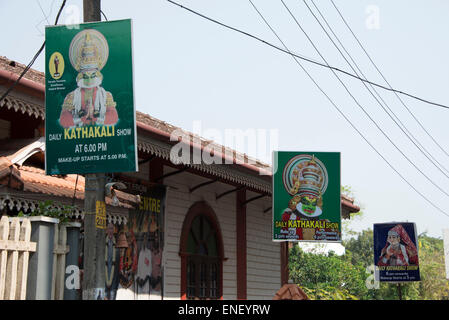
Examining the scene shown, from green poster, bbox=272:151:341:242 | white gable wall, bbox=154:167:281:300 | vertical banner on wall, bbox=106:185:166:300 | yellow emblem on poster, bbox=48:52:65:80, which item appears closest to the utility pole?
yellow emblem on poster, bbox=48:52:65:80

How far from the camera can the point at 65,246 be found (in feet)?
25.3

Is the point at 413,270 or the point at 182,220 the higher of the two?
the point at 182,220

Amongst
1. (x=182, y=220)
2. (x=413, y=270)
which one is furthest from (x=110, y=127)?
(x=413, y=270)

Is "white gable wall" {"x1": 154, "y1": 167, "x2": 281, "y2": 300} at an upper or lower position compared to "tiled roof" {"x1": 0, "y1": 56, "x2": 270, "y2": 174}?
lower

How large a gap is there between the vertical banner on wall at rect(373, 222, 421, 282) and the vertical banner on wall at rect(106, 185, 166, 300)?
221 inches

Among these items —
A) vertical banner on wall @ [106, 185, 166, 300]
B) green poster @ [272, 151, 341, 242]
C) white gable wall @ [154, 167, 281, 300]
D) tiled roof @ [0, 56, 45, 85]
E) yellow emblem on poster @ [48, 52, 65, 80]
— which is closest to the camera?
yellow emblem on poster @ [48, 52, 65, 80]

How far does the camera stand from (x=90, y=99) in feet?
25.6

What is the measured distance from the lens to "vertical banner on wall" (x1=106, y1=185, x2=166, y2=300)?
13750 mm

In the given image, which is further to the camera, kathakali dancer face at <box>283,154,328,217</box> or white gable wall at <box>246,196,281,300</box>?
white gable wall at <box>246,196,281,300</box>

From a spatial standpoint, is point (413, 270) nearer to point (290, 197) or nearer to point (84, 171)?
point (290, 197)

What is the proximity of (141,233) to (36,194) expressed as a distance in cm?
489

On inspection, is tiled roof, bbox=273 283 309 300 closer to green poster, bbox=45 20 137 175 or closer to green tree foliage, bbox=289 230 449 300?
green poster, bbox=45 20 137 175

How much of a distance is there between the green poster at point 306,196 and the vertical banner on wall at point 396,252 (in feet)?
3.51
